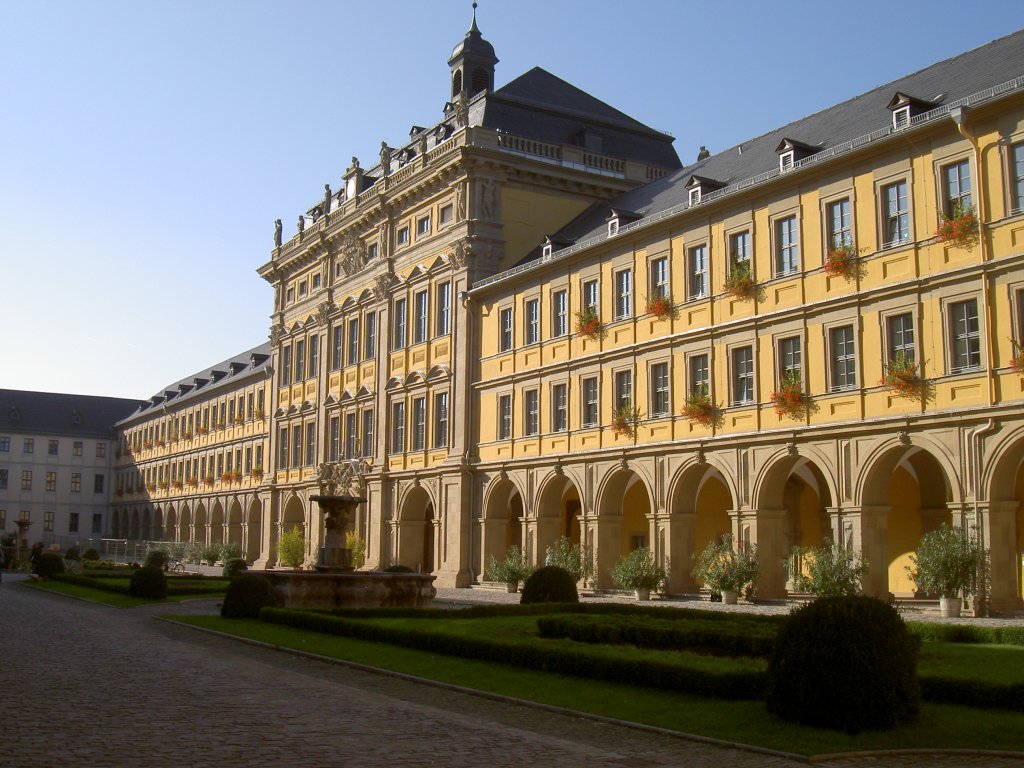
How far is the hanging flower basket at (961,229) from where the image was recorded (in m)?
25.6

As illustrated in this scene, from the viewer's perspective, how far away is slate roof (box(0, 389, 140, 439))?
337ft

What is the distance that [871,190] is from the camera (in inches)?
1118

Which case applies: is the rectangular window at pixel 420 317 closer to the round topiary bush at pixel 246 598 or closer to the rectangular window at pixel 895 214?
the round topiary bush at pixel 246 598

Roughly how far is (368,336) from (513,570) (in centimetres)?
1836

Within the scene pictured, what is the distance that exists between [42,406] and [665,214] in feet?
284

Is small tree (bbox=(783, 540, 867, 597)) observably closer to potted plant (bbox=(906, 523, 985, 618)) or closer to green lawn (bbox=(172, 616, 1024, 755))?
potted plant (bbox=(906, 523, 985, 618))

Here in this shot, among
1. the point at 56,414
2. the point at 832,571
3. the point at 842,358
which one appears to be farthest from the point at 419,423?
the point at 56,414

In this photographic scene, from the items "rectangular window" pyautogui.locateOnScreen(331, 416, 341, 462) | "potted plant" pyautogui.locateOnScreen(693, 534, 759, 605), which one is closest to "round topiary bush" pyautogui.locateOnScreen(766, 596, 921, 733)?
"potted plant" pyautogui.locateOnScreen(693, 534, 759, 605)

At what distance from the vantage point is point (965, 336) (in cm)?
2575

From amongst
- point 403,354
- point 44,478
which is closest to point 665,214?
point 403,354

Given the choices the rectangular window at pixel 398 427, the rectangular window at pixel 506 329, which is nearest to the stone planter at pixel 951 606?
the rectangular window at pixel 506 329

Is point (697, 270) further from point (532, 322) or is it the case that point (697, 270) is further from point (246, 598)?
point (246, 598)

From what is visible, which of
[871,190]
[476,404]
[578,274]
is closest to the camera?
[871,190]

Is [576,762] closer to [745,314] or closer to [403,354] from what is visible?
[745,314]
